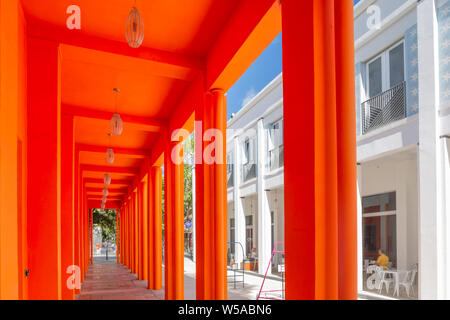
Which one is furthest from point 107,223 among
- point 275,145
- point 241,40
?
point 241,40

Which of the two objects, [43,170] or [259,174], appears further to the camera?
[259,174]

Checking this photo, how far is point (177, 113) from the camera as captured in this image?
23.1 feet

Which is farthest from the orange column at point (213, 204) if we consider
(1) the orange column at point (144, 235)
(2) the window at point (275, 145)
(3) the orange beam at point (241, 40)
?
(2) the window at point (275, 145)

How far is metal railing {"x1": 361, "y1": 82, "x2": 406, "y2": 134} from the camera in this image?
7.70m

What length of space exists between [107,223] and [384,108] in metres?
24.2

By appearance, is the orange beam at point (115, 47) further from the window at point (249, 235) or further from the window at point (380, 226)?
the window at point (249, 235)

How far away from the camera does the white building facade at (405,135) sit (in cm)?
661

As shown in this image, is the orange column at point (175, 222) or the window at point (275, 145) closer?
the orange column at point (175, 222)

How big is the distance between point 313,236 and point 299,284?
37cm

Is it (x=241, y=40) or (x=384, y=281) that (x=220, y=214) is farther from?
(x=384, y=281)

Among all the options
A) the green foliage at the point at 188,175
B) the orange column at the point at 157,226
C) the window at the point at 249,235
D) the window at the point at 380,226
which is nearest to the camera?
the window at the point at 380,226

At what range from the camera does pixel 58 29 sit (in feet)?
14.4

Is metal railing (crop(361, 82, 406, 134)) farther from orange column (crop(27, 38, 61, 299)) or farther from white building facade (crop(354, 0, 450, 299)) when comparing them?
orange column (crop(27, 38, 61, 299))
